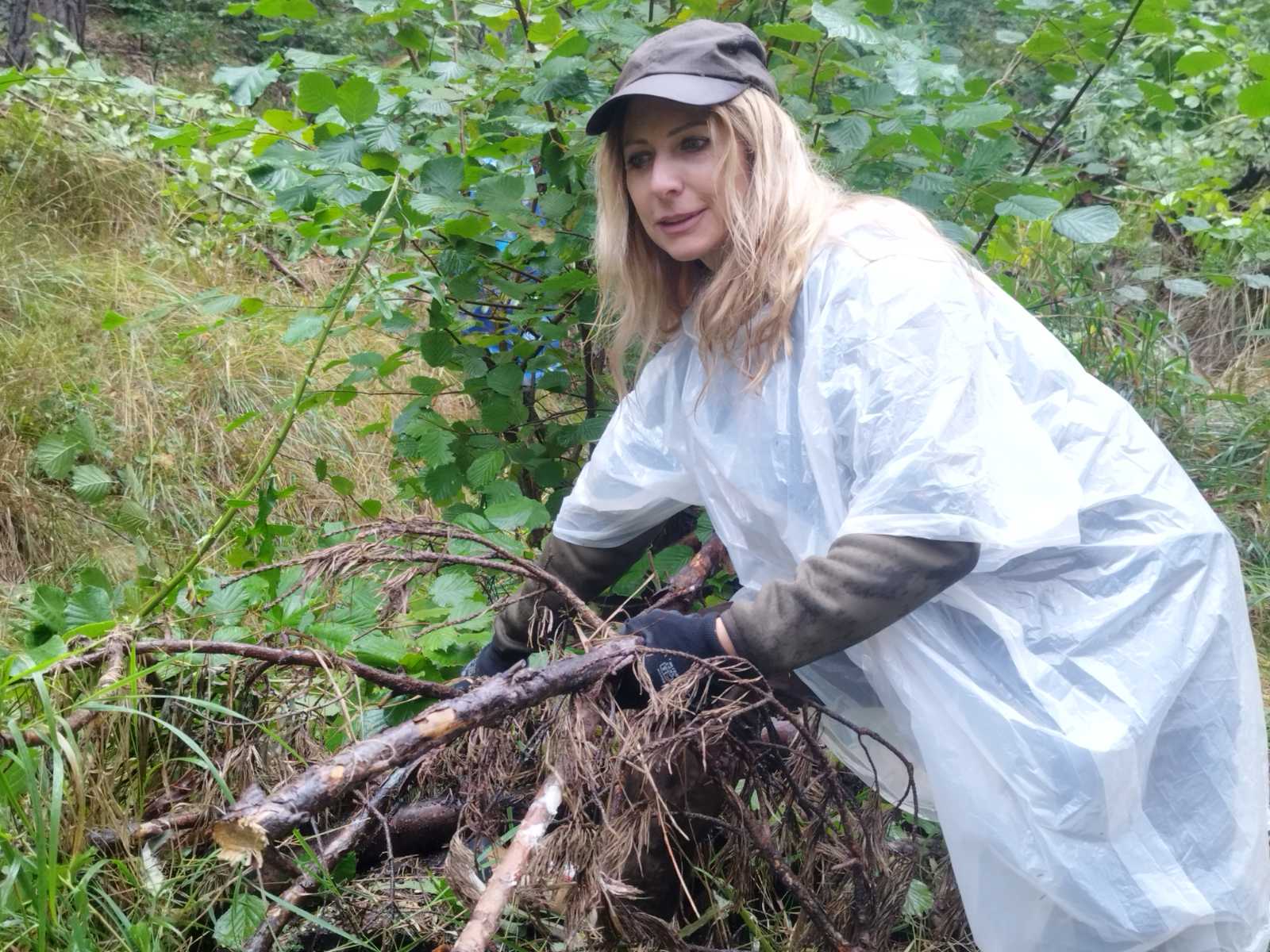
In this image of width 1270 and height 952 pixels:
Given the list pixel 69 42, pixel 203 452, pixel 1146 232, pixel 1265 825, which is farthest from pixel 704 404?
pixel 69 42

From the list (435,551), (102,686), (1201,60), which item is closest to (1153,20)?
(1201,60)

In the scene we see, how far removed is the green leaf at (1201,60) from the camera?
2199mm

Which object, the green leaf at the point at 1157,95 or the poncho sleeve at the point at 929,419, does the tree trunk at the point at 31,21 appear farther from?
the poncho sleeve at the point at 929,419

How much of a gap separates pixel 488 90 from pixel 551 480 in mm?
928

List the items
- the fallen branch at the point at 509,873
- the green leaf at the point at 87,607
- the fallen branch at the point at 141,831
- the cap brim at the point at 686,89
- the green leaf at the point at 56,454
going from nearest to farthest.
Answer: the fallen branch at the point at 509,873
the fallen branch at the point at 141,831
the cap brim at the point at 686,89
the green leaf at the point at 87,607
the green leaf at the point at 56,454

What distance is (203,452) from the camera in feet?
13.1

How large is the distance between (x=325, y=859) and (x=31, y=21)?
606 centimetres

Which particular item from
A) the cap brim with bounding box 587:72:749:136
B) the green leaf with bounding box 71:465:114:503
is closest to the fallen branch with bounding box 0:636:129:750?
the green leaf with bounding box 71:465:114:503

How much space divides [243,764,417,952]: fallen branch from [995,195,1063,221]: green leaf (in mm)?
1621

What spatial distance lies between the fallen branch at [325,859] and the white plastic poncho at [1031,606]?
30.8 inches

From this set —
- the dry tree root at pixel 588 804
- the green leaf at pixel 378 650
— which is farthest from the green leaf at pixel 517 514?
the green leaf at pixel 378 650

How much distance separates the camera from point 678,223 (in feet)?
6.15

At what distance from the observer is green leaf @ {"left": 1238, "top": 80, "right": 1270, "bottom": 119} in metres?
2.24

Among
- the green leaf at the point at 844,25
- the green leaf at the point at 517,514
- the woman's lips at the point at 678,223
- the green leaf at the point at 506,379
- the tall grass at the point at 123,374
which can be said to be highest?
the green leaf at the point at 844,25
